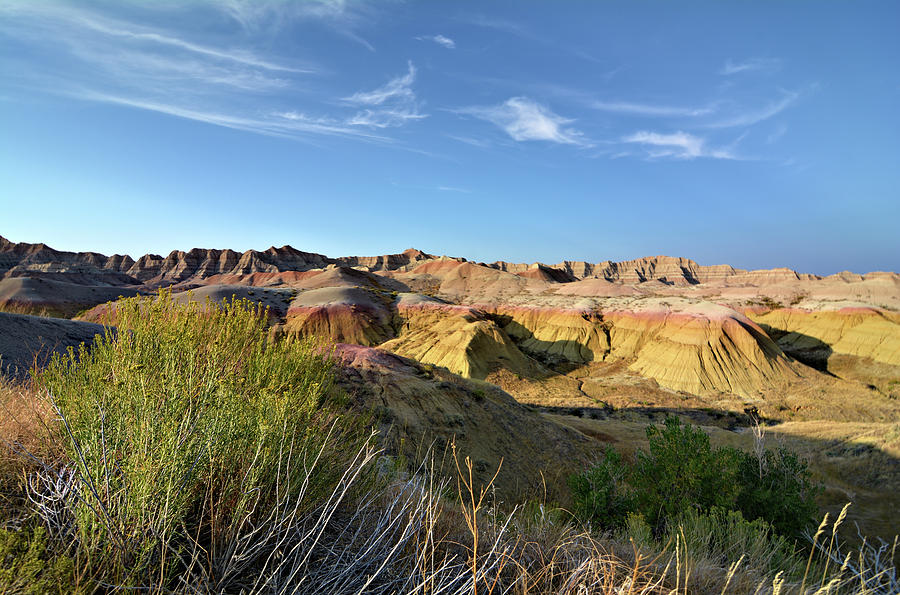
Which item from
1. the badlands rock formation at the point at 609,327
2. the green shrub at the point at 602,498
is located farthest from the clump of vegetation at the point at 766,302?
the green shrub at the point at 602,498

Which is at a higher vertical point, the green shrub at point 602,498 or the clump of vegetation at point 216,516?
the clump of vegetation at point 216,516

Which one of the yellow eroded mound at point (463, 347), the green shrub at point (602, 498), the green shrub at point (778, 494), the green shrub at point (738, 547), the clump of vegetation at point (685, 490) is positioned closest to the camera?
the green shrub at point (738, 547)

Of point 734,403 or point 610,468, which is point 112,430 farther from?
point 734,403

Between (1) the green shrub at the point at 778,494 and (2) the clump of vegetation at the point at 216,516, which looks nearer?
(2) the clump of vegetation at the point at 216,516

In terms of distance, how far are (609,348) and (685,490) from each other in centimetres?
4555

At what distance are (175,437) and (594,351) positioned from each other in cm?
5456

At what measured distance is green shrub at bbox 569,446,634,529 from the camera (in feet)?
31.1

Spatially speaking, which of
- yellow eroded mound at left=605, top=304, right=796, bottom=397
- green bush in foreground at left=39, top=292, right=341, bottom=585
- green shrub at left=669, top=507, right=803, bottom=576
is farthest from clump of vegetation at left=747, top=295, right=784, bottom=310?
green bush in foreground at left=39, top=292, right=341, bottom=585

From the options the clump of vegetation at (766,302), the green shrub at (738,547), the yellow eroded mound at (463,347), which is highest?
the clump of vegetation at (766,302)

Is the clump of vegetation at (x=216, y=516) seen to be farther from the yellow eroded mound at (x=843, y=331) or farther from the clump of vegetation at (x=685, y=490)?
the yellow eroded mound at (x=843, y=331)

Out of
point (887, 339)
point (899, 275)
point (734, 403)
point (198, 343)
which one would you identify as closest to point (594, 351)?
point (734, 403)

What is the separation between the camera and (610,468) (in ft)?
33.8

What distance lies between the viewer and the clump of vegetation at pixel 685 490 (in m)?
9.64

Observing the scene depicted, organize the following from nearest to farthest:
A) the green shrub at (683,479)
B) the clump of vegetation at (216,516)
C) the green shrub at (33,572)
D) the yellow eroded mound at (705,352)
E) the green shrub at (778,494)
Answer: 1. the green shrub at (33,572)
2. the clump of vegetation at (216,516)
3. the green shrub at (683,479)
4. the green shrub at (778,494)
5. the yellow eroded mound at (705,352)
